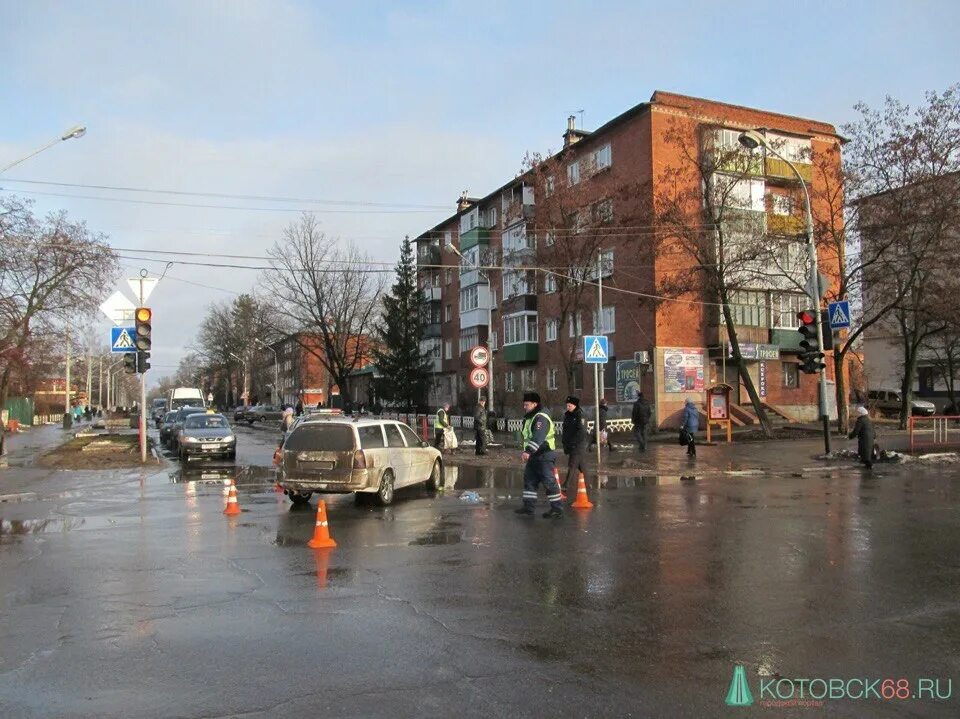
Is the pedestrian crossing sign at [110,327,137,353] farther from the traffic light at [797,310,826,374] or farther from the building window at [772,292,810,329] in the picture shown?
the building window at [772,292,810,329]

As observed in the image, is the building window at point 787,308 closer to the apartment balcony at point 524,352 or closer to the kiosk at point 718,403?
the kiosk at point 718,403

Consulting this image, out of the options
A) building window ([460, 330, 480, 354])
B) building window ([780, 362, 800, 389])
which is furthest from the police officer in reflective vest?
building window ([460, 330, 480, 354])

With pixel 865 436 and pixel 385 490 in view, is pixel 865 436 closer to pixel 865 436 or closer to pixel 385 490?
pixel 865 436

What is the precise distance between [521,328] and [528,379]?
316cm

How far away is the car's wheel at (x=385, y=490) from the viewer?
12.9m

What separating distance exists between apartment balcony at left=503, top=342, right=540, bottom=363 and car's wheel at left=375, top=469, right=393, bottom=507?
31.6 m

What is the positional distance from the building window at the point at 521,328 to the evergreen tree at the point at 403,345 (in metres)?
10.2

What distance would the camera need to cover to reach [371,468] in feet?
41.1

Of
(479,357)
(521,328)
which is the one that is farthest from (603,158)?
(479,357)

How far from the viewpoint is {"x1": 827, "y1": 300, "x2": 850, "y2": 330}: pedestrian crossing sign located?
70.5 ft

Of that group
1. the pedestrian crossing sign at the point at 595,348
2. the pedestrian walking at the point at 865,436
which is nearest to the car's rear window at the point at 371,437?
the pedestrian crossing sign at the point at 595,348

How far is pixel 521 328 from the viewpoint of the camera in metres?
45.2

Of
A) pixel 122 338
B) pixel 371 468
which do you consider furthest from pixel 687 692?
pixel 122 338

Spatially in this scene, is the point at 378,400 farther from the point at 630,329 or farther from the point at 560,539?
the point at 560,539
